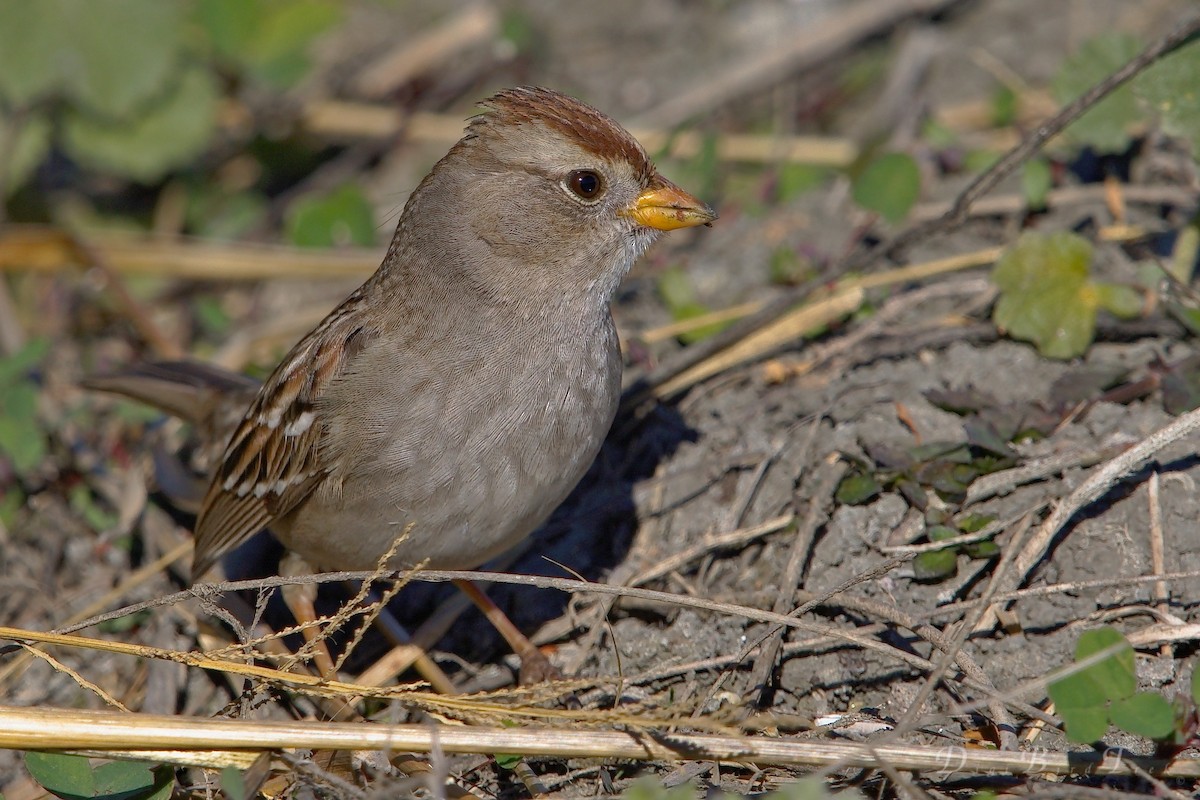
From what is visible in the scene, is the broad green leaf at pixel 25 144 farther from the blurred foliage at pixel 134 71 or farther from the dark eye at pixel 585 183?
the dark eye at pixel 585 183

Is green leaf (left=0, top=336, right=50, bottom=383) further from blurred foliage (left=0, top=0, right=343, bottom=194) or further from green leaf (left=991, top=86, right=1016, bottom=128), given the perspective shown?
green leaf (left=991, top=86, right=1016, bottom=128)

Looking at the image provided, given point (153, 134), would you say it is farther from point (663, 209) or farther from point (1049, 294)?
point (1049, 294)

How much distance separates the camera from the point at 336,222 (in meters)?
5.70

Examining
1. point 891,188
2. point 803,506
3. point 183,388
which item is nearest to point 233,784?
point 803,506

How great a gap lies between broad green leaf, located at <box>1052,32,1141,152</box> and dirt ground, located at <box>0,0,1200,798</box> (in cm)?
26

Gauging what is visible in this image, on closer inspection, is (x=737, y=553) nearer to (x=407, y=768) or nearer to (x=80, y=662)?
(x=407, y=768)

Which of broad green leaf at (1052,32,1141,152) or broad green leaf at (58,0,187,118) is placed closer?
broad green leaf at (1052,32,1141,152)

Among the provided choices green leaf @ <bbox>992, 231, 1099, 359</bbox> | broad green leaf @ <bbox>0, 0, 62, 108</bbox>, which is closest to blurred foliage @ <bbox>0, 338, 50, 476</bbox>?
broad green leaf @ <bbox>0, 0, 62, 108</bbox>

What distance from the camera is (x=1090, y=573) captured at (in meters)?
3.30

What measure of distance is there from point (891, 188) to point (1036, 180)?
52 cm

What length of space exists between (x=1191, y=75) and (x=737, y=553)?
2087 millimetres

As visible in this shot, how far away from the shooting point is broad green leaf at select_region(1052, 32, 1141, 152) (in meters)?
4.34

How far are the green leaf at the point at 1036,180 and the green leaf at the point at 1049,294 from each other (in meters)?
0.48

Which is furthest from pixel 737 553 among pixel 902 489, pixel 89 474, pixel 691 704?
pixel 89 474
